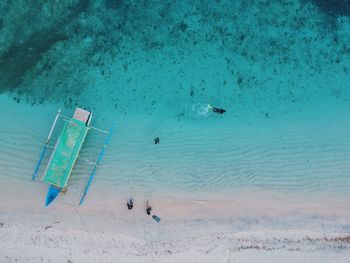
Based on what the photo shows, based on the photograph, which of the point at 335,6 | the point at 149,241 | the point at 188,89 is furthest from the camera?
the point at 335,6

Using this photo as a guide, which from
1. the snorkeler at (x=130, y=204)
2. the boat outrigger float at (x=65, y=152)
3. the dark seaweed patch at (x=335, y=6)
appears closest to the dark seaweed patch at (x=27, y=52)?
the boat outrigger float at (x=65, y=152)

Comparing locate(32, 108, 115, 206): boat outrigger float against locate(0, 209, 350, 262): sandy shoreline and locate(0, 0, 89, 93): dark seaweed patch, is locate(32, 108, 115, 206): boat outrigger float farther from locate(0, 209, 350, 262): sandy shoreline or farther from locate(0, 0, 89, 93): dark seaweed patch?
locate(0, 0, 89, 93): dark seaweed patch

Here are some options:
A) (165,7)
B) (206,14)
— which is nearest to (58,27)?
(165,7)

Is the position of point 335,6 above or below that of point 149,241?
above

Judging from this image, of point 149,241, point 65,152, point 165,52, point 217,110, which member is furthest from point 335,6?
point 65,152

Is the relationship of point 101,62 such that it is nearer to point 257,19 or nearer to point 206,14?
point 206,14

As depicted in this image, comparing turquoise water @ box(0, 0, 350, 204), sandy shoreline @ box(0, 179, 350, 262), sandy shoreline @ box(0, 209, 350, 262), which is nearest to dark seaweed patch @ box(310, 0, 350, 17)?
turquoise water @ box(0, 0, 350, 204)

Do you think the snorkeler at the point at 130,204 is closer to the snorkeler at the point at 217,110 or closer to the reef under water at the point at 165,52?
the reef under water at the point at 165,52

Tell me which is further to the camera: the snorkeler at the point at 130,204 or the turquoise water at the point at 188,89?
the turquoise water at the point at 188,89

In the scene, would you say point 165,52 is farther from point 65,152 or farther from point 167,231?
point 167,231
